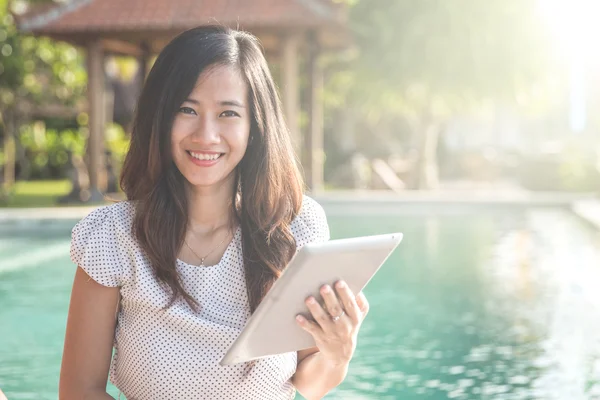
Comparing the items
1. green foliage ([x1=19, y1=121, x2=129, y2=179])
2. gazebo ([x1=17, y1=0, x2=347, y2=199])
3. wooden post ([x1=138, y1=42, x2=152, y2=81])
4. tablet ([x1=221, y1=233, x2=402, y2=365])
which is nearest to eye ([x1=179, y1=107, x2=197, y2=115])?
tablet ([x1=221, y1=233, x2=402, y2=365])

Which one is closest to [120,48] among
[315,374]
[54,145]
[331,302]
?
[54,145]

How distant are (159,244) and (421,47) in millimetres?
16444

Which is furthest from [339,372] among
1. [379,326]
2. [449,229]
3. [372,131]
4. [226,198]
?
[372,131]

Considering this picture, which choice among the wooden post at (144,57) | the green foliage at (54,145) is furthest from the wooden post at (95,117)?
the green foliage at (54,145)

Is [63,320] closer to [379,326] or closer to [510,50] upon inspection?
[379,326]

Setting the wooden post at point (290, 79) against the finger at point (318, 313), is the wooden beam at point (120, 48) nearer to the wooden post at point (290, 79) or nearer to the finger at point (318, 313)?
the wooden post at point (290, 79)

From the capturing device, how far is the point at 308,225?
7.44ft

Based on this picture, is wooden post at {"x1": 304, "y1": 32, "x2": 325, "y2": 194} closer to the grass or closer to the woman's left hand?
the grass

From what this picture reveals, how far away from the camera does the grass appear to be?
597 inches

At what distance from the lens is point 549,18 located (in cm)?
1775

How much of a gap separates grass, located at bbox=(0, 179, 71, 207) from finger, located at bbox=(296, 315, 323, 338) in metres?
13.6

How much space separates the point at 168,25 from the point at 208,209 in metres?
12.2

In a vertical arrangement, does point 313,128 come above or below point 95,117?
below

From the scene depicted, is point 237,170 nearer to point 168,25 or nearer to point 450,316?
point 450,316
